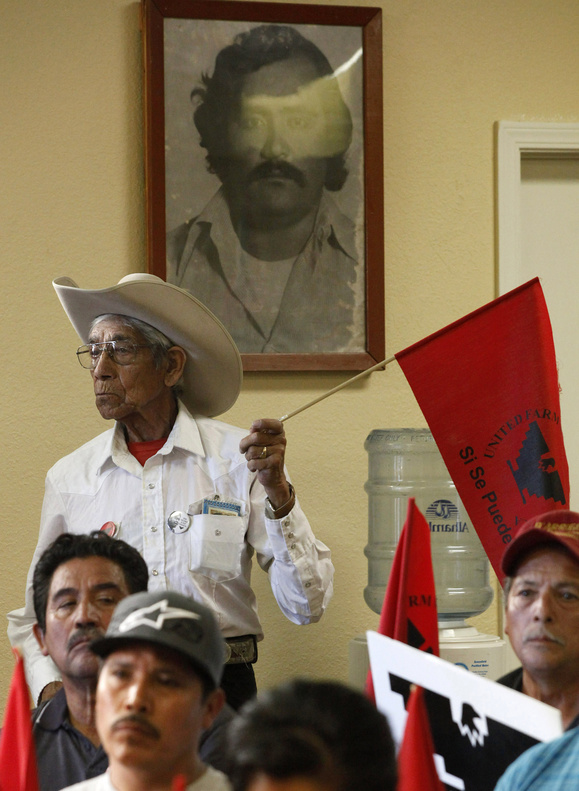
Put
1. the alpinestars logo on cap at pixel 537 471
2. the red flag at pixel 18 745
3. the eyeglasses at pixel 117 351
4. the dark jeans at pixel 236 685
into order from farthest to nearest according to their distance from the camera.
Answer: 1. the eyeglasses at pixel 117 351
2. the dark jeans at pixel 236 685
3. the alpinestars logo on cap at pixel 537 471
4. the red flag at pixel 18 745

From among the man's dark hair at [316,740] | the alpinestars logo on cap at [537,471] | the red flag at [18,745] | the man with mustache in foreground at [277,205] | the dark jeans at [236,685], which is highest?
the man with mustache in foreground at [277,205]

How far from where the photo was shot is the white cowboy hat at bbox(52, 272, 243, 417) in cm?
243

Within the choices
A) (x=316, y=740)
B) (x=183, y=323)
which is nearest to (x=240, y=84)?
(x=183, y=323)

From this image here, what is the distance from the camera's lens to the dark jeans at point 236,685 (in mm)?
2303

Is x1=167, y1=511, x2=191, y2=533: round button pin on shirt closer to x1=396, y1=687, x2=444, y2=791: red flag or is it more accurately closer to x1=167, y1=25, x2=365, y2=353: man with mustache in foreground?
x1=167, y1=25, x2=365, y2=353: man with mustache in foreground

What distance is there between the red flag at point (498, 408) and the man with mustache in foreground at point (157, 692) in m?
1.12

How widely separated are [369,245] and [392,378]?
1.29ft

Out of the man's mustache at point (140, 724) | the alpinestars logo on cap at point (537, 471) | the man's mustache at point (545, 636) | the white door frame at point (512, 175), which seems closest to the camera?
the man's mustache at point (140, 724)

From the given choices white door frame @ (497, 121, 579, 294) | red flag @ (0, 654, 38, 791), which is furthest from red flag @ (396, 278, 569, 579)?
red flag @ (0, 654, 38, 791)

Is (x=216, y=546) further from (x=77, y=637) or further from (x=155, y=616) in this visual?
(x=155, y=616)

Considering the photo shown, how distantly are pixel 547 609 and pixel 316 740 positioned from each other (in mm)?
757

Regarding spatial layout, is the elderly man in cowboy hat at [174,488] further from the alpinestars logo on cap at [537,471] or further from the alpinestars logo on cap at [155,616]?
the alpinestars logo on cap at [155,616]

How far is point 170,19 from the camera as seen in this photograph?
282cm

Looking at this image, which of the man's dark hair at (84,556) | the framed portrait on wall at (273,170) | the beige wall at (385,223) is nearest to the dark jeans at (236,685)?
the beige wall at (385,223)
